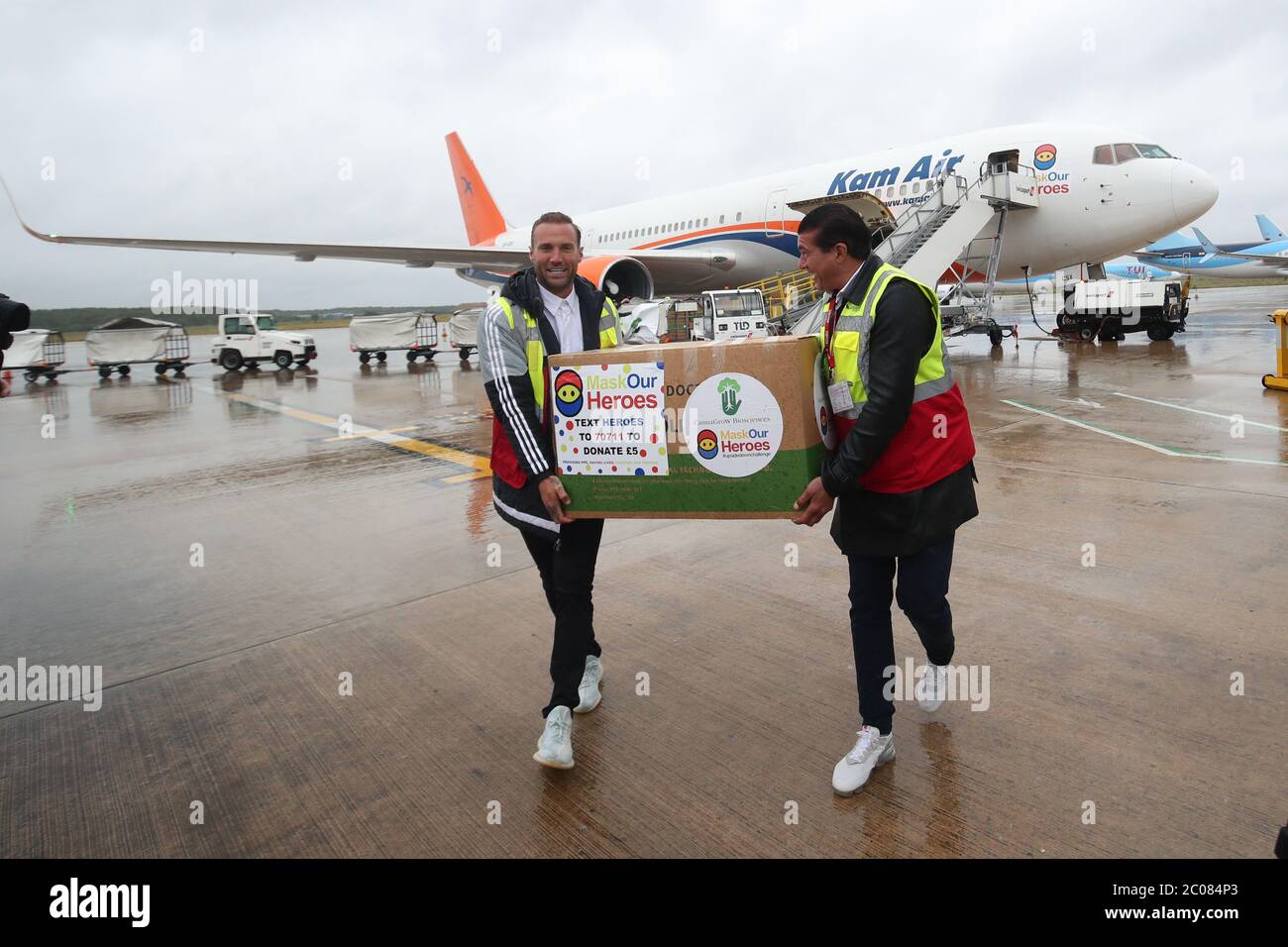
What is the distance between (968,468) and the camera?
107 inches

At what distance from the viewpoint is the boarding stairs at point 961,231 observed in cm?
1326

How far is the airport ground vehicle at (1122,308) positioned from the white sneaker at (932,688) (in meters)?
17.7

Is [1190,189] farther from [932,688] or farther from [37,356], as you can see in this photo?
[37,356]

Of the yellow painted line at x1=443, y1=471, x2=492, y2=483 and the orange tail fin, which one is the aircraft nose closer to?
the yellow painted line at x1=443, y1=471, x2=492, y2=483

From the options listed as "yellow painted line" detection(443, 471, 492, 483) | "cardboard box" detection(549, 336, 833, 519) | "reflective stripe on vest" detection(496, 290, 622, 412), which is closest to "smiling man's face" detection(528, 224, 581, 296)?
"reflective stripe on vest" detection(496, 290, 622, 412)

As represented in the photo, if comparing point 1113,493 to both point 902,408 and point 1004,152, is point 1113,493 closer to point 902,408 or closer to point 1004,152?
point 902,408

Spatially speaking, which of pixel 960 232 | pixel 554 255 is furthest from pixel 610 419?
pixel 960 232

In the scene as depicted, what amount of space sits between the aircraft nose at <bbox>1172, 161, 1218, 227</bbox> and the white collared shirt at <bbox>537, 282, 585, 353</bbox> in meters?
15.0

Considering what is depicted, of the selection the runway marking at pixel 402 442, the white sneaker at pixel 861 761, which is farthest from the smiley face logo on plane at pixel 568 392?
the runway marking at pixel 402 442

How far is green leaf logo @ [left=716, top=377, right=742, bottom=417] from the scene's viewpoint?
2.51 metres

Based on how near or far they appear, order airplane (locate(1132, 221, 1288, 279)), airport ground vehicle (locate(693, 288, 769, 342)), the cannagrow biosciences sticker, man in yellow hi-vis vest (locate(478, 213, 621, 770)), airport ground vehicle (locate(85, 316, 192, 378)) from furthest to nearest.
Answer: airplane (locate(1132, 221, 1288, 279)) → airport ground vehicle (locate(85, 316, 192, 378)) → airport ground vehicle (locate(693, 288, 769, 342)) → man in yellow hi-vis vest (locate(478, 213, 621, 770)) → the cannagrow biosciences sticker

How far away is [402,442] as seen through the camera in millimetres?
9547

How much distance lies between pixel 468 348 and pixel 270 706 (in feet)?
69.3

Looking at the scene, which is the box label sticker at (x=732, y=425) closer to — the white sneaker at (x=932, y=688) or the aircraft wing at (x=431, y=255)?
the white sneaker at (x=932, y=688)
